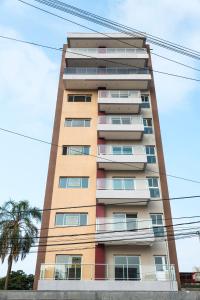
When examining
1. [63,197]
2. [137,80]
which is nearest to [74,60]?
[137,80]

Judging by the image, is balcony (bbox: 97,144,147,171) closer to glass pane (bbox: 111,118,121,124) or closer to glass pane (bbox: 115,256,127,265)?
glass pane (bbox: 111,118,121,124)

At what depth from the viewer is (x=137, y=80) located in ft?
113

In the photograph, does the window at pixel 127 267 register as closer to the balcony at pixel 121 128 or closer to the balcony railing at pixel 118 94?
the balcony at pixel 121 128

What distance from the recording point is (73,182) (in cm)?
2858

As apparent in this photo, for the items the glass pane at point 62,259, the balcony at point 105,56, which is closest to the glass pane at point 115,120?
the balcony at point 105,56

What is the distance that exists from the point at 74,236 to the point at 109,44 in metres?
23.3

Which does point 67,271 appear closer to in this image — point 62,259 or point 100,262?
point 62,259

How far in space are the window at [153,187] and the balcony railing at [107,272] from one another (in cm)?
624

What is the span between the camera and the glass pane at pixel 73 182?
2838cm

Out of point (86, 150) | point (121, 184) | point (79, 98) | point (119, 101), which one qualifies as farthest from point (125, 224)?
point (79, 98)

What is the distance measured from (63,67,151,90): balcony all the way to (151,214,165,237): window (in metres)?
14.7

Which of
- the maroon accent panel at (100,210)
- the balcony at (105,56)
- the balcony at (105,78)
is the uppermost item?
the balcony at (105,56)

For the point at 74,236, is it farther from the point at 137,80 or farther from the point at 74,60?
the point at 74,60

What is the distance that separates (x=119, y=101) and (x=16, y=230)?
15.5 metres
